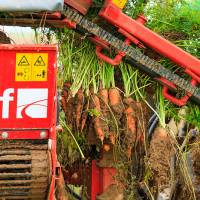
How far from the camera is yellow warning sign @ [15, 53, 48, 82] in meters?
3.60

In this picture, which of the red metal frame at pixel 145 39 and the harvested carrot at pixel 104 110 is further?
the harvested carrot at pixel 104 110

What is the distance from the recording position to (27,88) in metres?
3.58

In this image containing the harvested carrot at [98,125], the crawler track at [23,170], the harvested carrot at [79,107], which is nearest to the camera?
the crawler track at [23,170]

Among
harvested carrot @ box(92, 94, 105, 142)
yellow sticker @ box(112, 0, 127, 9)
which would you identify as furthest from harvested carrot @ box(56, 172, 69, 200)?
yellow sticker @ box(112, 0, 127, 9)

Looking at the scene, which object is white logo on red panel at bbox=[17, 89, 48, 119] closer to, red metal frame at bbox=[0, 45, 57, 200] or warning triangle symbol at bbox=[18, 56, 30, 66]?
red metal frame at bbox=[0, 45, 57, 200]

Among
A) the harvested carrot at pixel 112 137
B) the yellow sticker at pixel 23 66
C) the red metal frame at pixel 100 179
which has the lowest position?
the red metal frame at pixel 100 179

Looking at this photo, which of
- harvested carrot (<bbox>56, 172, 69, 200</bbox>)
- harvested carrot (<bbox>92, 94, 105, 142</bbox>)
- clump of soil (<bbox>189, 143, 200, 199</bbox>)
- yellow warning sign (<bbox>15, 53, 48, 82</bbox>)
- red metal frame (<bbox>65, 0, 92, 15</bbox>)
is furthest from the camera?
clump of soil (<bbox>189, 143, 200, 199</bbox>)

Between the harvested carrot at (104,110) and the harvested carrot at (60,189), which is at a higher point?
the harvested carrot at (104,110)

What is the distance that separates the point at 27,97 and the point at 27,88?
57mm

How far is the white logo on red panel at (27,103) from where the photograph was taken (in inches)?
140

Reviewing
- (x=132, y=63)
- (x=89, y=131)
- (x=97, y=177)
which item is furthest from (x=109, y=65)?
(x=97, y=177)

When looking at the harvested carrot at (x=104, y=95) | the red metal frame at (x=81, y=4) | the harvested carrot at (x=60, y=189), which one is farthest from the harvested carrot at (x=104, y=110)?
the harvested carrot at (x=60, y=189)

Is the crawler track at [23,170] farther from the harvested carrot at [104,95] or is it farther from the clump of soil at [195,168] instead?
the clump of soil at [195,168]

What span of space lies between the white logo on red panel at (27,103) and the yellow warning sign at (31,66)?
9 cm
